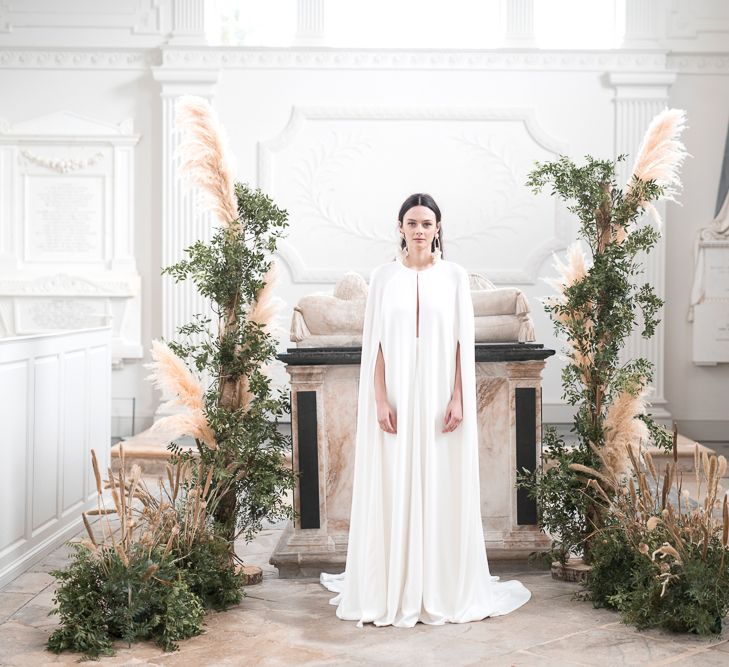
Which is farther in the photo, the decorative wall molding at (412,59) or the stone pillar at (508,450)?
the decorative wall molding at (412,59)

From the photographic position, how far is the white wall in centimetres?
957

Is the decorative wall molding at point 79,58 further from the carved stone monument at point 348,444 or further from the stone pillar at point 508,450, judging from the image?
the stone pillar at point 508,450

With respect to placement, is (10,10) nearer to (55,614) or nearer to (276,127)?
(276,127)

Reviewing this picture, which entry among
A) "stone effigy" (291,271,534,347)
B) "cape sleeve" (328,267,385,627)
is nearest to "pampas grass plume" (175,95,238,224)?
"stone effigy" (291,271,534,347)

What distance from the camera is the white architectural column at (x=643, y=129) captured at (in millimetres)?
9531

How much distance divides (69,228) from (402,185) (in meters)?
3.48

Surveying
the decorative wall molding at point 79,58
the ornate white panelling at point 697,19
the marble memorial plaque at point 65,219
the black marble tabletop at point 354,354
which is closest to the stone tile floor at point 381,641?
the black marble tabletop at point 354,354

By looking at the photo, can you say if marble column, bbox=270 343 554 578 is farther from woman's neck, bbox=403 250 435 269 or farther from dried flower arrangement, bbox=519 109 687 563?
woman's neck, bbox=403 250 435 269

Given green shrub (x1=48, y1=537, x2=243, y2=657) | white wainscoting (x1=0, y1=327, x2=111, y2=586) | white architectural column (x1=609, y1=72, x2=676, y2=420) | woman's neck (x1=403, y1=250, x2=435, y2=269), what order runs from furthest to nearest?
white architectural column (x1=609, y1=72, x2=676, y2=420), white wainscoting (x1=0, y1=327, x2=111, y2=586), woman's neck (x1=403, y1=250, x2=435, y2=269), green shrub (x1=48, y1=537, x2=243, y2=657)

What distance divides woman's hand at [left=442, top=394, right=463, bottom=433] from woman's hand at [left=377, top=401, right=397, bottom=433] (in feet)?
0.77

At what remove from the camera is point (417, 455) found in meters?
4.30

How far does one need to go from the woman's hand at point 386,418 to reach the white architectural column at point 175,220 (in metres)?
5.55

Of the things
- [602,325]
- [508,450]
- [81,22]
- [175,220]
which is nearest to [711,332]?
[602,325]

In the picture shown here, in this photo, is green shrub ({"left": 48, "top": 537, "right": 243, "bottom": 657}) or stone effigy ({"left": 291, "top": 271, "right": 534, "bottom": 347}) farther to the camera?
stone effigy ({"left": 291, "top": 271, "right": 534, "bottom": 347})
